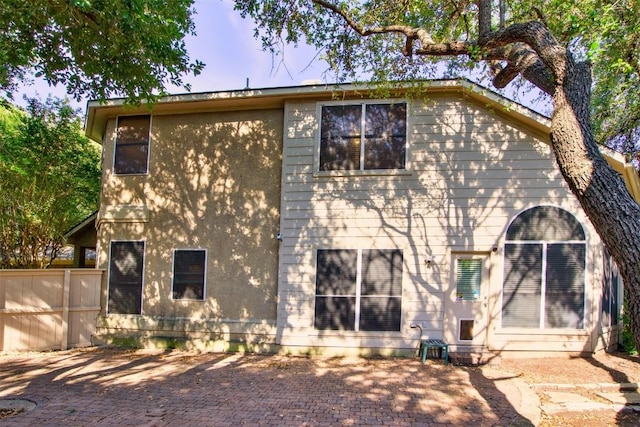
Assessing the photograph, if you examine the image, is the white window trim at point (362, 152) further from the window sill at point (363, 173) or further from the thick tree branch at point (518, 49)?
the thick tree branch at point (518, 49)

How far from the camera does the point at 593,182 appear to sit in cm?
342

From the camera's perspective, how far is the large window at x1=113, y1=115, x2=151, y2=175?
927 cm

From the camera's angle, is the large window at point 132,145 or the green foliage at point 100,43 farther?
the large window at point 132,145

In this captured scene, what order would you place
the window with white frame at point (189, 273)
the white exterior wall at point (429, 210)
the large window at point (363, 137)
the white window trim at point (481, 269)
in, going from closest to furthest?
1. the white exterior wall at point (429, 210)
2. the white window trim at point (481, 269)
3. the large window at point (363, 137)
4. the window with white frame at point (189, 273)

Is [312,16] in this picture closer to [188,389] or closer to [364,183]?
[364,183]

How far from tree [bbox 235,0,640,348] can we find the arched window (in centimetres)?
222

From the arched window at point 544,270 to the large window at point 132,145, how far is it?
821 centimetres

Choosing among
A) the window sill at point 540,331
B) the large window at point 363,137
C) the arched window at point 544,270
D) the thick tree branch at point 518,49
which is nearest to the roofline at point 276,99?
the large window at point 363,137

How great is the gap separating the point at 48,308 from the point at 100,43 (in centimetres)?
574

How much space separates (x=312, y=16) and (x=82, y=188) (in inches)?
330

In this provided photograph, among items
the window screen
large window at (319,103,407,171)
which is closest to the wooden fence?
large window at (319,103,407,171)

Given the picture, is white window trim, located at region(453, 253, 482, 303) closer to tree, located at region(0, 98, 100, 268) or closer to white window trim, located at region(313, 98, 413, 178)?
white window trim, located at region(313, 98, 413, 178)

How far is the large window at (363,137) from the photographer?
8328 millimetres

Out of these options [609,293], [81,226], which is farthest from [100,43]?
[609,293]
